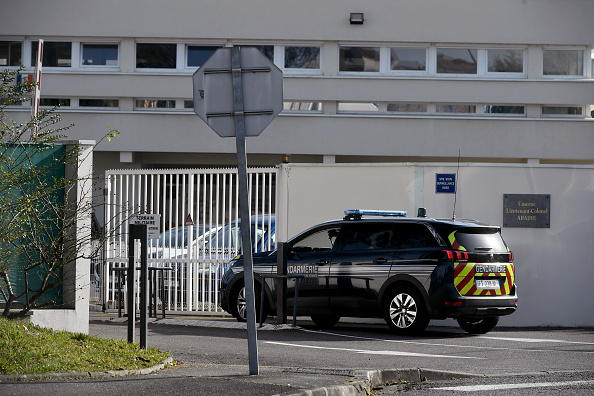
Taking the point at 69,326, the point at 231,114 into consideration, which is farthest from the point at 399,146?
the point at 231,114

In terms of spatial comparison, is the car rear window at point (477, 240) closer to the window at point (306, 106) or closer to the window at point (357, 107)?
the window at point (357, 107)

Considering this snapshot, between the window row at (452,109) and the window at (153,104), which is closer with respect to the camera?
the window row at (452,109)

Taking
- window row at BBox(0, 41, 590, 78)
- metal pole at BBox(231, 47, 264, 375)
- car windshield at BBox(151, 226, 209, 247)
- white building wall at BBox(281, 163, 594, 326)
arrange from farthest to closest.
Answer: window row at BBox(0, 41, 590, 78)
car windshield at BBox(151, 226, 209, 247)
white building wall at BBox(281, 163, 594, 326)
metal pole at BBox(231, 47, 264, 375)

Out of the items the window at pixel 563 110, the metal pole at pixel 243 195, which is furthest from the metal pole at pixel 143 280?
the window at pixel 563 110

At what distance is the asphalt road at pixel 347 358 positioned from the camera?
820 cm

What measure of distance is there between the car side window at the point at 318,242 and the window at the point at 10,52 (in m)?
17.4

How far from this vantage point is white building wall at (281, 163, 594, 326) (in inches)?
687

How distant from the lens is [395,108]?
30.0m

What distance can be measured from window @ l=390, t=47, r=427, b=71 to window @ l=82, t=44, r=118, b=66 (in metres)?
8.41

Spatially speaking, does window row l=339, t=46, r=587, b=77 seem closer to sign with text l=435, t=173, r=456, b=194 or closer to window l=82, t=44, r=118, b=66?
window l=82, t=44, r=118, b=66

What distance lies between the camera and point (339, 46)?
2997cm

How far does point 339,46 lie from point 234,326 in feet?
52.6

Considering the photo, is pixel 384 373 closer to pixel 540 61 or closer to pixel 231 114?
pixel 231 114

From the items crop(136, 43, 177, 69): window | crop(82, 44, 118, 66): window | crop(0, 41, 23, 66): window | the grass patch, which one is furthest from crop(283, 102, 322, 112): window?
the grass patch
